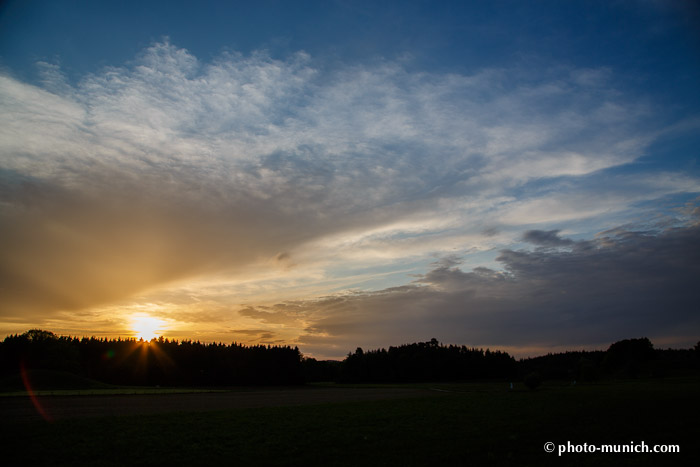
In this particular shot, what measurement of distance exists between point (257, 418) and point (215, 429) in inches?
231

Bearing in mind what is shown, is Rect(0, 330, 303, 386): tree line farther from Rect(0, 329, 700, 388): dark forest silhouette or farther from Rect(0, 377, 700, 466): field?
Rect(0, 377, 700, 466): field

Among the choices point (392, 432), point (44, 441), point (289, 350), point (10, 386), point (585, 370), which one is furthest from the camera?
point (289, 350)

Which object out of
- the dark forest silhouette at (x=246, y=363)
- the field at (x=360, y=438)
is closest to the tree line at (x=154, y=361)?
the dark forest silhouette at (x=246, y=363)

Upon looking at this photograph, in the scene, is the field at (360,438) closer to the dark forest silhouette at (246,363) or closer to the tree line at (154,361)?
the dark forest silhouette at (246,363)

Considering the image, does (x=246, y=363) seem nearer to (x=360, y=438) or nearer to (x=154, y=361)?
(x=154, y=361)

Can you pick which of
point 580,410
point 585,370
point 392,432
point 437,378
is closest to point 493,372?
point 437,378

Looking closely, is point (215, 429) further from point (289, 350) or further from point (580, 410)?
point (289, 350)

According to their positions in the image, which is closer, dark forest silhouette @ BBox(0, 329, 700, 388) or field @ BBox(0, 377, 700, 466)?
field @ BBox(0, 377, 700, 466)

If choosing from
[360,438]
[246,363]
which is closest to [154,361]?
[246,363]

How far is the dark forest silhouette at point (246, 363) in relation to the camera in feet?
452

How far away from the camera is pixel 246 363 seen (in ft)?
528

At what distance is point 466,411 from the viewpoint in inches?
1394

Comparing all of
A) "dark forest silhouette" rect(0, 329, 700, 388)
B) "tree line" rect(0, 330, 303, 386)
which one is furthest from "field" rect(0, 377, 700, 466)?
"tree line" rect(0, 330, 303, 386)

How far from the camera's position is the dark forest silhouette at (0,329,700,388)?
138 meters
